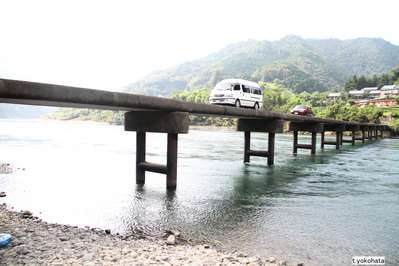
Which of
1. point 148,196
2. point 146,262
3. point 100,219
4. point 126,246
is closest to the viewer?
point 146,262

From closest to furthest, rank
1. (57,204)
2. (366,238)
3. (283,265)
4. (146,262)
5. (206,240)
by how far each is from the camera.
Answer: (146,262)
(283,265)
(206,240)
(366,238)
(57,204)

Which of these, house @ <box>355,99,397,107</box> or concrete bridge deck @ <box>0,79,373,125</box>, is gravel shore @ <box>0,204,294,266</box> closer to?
concrete bridge deck @ <box>0,79,373,125</box>

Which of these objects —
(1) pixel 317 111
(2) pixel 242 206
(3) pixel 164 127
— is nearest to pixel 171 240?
(2) pixel 242 206

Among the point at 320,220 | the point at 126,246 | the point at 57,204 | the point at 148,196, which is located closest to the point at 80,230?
the point at 126,246

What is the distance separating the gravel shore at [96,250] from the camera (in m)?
8.13

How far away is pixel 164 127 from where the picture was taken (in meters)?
16.9

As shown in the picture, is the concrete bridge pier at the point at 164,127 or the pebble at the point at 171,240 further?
the concrete bridge pier at the point at 164,127

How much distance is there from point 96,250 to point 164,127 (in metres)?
8.51

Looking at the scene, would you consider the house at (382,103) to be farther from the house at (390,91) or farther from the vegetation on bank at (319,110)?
the house at (390,91)

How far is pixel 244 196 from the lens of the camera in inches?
715

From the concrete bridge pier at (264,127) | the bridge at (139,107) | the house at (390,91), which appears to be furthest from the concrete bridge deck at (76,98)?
the house at (390,91)

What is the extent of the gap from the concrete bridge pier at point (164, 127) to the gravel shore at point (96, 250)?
643cm

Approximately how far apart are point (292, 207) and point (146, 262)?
9010 millimetres

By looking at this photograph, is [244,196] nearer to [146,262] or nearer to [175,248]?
[175,248]
